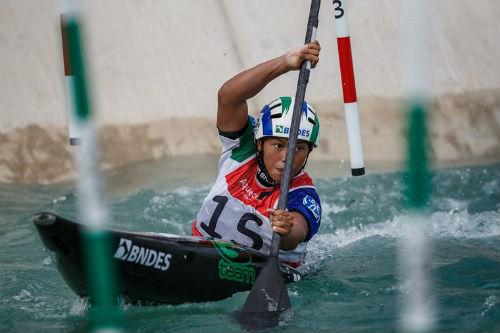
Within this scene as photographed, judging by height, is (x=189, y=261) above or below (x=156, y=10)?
below

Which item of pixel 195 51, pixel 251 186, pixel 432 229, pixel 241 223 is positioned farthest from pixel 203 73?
pixel 241 223

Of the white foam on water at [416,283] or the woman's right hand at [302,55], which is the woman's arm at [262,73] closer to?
the woman's right hand at [302,55]

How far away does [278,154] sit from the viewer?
5.15m

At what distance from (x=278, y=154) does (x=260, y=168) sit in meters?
0.18

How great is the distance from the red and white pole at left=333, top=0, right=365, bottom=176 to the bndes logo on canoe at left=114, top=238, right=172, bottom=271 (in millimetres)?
1905

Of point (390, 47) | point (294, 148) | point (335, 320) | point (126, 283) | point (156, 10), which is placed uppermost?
point (156, 10)

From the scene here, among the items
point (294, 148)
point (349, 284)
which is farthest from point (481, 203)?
point (294, 148)

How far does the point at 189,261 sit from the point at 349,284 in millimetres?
1087

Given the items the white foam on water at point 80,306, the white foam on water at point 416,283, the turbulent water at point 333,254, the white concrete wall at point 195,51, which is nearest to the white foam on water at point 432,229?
the turbulent water at point 333,254

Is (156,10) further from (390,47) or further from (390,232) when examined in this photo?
(390,232)

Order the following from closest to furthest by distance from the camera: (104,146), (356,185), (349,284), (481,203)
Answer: (349,284) → (481,203) → (356,185) → (104,146)

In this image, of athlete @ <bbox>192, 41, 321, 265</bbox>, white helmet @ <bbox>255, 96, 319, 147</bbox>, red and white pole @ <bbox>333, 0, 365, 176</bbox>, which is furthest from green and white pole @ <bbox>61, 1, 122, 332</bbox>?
red and white pole @ <bbox>333, 0, 365, 176</bbox>

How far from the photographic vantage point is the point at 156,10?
9.66 metres

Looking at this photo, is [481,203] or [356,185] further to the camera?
[356,185]
